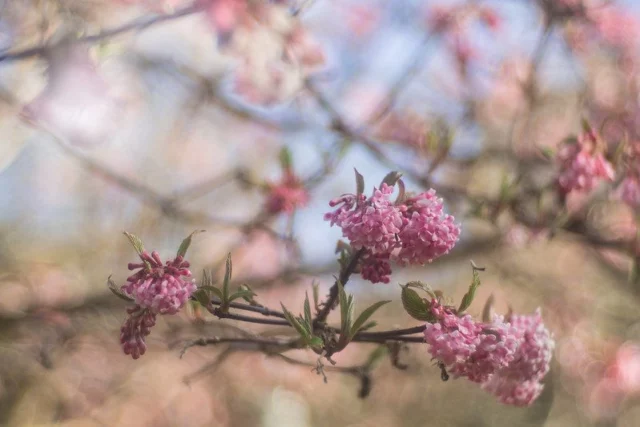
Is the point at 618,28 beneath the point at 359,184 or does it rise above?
above

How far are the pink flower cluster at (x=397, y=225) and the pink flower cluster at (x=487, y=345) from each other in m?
0.07

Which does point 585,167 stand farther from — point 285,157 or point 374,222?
point 374,222

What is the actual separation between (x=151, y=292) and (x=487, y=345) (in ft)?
1.31

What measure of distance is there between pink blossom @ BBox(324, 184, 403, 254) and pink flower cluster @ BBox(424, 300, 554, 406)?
11cm

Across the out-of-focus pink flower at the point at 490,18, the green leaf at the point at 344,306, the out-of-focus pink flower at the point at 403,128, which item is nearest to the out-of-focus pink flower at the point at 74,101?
the green leaf at the point at 344,306

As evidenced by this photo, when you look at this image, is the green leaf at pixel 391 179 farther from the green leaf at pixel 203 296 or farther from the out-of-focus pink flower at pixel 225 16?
the out-of-focus pink flower at pixel 225 16

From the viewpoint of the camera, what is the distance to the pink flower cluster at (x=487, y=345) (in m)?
0.74

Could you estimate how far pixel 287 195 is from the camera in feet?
5.55

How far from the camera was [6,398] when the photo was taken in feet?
7.29

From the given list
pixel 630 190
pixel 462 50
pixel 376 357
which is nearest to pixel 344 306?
pixel 376 357

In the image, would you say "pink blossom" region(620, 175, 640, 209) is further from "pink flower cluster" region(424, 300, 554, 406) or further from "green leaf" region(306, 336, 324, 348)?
"green leaf" region(306, 336, 324, 348)

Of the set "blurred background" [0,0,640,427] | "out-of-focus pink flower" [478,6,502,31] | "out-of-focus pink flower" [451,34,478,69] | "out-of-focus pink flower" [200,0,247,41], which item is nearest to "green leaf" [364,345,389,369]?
"blurred background" [0,0,640,427]

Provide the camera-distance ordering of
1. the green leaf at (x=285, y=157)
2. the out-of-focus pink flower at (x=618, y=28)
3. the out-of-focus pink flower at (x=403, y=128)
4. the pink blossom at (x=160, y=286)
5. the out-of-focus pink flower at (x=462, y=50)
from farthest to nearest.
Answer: the out-of-focus pink flower at (x=462, y=50) → the out-of-focus pink flower at (x=403, y=128) → the out-of-focus pink flower at (x=618, y=28) → the green leaf at (x=285, y=157) → the pink blossom at (x=160, y=286)

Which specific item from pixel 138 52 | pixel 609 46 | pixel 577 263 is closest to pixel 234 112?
pixel 138 52
